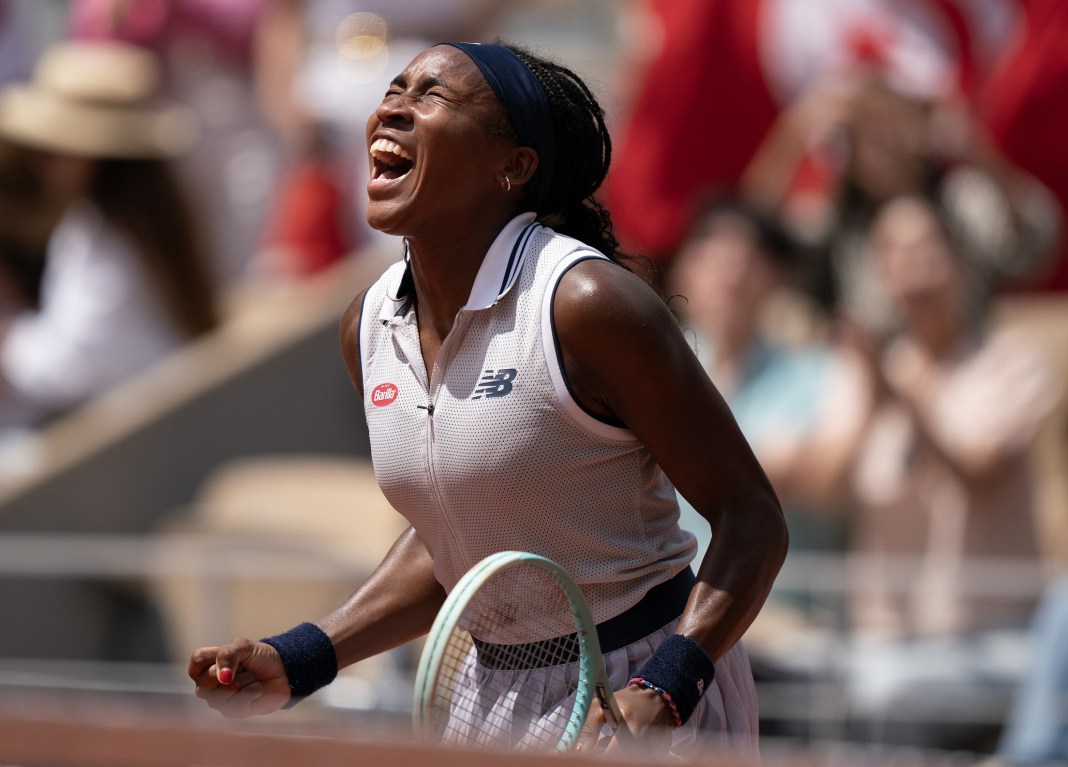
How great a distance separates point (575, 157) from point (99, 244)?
4798 millimetres

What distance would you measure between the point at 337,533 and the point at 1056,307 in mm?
2982

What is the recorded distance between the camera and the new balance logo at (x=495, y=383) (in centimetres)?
270

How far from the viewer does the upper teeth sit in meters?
2.77

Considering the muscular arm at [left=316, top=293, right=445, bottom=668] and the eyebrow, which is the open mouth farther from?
the muscular arm at [left=316, top=293, right=445, bottom=668]

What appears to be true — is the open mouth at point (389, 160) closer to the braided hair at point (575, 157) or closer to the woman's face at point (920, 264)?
the braided hair at point (575, 157)

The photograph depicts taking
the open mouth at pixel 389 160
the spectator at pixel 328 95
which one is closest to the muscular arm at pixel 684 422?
the open mouth at pixel 389 160

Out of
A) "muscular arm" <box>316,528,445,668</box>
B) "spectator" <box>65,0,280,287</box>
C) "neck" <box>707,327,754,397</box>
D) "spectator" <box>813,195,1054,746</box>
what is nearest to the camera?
"muscular arm" <box>316,528,445,668</box>

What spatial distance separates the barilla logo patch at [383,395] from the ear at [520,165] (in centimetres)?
38

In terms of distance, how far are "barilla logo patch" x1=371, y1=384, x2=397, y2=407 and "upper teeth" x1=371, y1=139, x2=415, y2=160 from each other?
0.37 m

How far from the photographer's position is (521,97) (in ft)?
9.12

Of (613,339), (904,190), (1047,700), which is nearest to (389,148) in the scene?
(613,339)

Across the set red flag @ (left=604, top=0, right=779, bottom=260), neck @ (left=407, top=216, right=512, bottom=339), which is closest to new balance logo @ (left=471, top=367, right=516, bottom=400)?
neck @ (left=407, top=216, right=512, bottom=339)

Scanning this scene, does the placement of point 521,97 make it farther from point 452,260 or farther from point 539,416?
point 539,416

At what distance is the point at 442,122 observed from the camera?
2.74 metres
